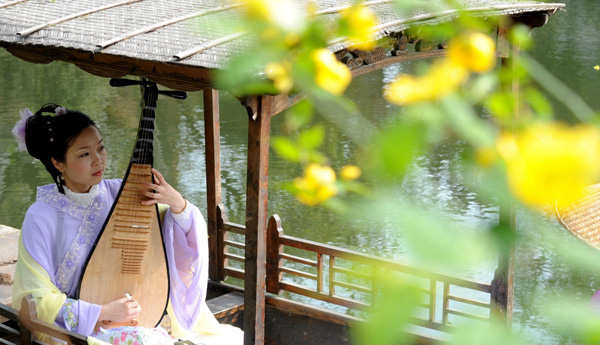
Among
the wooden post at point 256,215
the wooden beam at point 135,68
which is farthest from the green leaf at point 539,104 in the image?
the wooden post at point 256,215

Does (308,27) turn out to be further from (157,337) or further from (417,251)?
(157,337)

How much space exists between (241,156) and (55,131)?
4050 mm

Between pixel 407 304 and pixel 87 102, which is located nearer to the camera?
pixel 407 304

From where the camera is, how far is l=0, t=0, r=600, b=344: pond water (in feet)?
14.1

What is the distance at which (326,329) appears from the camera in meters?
2.79

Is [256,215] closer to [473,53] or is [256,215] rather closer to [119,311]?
[119,311]

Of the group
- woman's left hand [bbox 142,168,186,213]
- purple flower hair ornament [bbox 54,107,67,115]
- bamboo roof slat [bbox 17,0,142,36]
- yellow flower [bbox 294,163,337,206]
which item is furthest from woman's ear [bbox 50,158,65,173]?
yellow flower [bbox 294,163,337,206]

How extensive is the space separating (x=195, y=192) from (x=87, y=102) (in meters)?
2.62

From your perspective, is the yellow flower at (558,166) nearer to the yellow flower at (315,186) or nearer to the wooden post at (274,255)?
the yellow flower at (315,186)

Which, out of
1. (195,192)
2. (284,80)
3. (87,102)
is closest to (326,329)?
(284,80)

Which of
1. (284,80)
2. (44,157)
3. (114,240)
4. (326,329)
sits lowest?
(326,329)

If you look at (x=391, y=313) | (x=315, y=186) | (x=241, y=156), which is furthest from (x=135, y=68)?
(x=241, y=156)

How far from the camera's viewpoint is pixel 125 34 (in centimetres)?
197

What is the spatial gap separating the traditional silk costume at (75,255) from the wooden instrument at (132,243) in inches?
1.9
